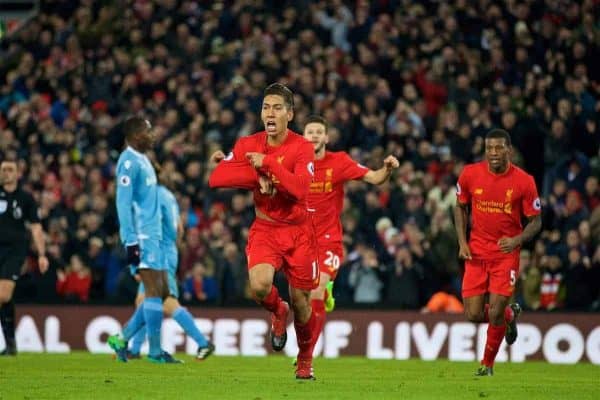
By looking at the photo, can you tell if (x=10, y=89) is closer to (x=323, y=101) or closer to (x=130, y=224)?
(x=323, y=101)

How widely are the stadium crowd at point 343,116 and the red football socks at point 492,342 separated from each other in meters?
6.04

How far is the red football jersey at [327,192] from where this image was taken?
14.3 meters

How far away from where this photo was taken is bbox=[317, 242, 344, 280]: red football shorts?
14172 millimetres

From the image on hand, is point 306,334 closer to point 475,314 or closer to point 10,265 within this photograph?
point 475,314

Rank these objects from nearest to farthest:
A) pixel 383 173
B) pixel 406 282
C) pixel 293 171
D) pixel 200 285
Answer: pixel 293 171 → pixel 383 173 → pixel 406 282 → pixel 200 285

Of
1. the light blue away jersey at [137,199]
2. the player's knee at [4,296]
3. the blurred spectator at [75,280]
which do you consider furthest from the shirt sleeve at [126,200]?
the blurred spectator at [75,280]

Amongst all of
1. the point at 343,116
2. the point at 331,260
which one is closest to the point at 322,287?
the point at 331,260

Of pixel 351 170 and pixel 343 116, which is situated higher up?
pixel 343 116

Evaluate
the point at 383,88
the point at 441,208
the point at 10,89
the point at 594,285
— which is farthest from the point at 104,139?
the point at 594,285

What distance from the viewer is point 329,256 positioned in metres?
14.2

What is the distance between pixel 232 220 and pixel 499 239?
8917mm

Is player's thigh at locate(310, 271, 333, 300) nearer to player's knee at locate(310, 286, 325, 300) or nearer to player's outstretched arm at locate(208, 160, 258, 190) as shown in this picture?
player's knee at locate(310, 286, 325, 300)

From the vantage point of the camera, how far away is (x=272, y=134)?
1134cm

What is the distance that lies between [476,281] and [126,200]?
375 cm
